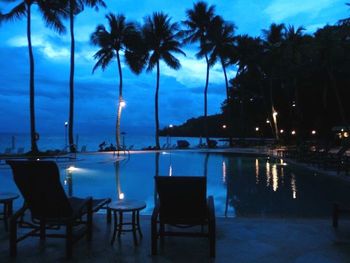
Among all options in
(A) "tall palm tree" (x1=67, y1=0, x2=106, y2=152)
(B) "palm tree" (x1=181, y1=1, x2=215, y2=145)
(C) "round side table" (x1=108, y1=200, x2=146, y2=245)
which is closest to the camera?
(C) "round side table" (x1=108, y1=200, x2=146, y2=245)

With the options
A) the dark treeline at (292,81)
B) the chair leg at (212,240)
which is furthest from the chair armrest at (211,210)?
the dark treeline at (292,81)

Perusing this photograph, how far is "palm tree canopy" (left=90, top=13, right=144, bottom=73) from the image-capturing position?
29.1 meters

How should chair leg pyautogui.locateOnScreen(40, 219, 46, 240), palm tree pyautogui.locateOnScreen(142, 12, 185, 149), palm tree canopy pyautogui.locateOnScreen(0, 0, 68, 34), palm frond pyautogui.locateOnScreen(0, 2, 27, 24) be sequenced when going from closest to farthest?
chair leg pyautogui.locateOnScreen(40, 219, 46, 240), palm tree canopy pyautogui.locateOnScreen(0, 0, 68, 34), palm frond pyautogui.locateOnScreen(0, 2, 27, 24), palm tree pyautogui.locateOnScreen(142, 12, 185, 149)

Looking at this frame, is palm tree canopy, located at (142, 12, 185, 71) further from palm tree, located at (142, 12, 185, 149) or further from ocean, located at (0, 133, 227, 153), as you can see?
ocean, located at (0, 133, 227, 153)

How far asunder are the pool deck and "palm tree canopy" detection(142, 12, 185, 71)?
27440 mm

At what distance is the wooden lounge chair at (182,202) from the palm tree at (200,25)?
29.1 metres

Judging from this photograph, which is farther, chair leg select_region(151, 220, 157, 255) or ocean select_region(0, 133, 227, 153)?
ocean select_region(0, 133, 227, 153)

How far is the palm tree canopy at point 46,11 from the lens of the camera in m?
21.4

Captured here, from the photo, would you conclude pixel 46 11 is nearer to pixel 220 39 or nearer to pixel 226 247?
pixel 220 39

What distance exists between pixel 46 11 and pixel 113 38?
8.22 m

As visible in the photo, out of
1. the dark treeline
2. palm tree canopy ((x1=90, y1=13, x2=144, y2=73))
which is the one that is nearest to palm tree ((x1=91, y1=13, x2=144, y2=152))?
palm tree canopy ((x1=90, y1=13, x2=144, y2=73))

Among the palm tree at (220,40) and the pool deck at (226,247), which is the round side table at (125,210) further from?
the palm tree at (220,40)

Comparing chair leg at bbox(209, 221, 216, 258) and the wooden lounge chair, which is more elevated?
the wooden lounge chair

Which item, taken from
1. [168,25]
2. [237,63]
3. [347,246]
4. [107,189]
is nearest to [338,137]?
[237,63]
